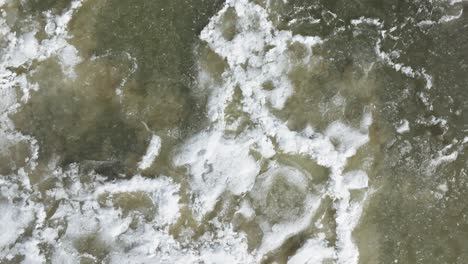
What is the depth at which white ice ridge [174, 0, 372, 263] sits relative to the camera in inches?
123

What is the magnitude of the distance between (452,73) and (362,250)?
60.2 inches

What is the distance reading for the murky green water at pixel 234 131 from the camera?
3.10 m

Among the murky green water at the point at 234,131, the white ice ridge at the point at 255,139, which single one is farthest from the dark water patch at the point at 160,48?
the white ice ridge at the point at 255,139

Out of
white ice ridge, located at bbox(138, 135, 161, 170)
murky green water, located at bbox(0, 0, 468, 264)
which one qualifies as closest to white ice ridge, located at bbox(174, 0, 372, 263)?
murky green water, located at bbox(0, 0, 468, 264)

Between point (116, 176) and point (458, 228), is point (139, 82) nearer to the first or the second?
point (116, 176)

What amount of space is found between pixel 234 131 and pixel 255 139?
0.17 m

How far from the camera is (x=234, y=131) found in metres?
3.14

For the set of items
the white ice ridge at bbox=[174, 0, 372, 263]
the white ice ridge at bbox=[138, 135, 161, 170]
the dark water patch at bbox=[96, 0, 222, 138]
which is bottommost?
the white ice ridge at bbox=[174, 0, 372, 263]

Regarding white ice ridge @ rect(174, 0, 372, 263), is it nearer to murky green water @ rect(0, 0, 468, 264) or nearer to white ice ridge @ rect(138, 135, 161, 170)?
murky green water @ rect(0, 0, 468, 264)

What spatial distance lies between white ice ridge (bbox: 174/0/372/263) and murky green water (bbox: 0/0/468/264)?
0.03ft

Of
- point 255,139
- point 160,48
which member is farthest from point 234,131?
point 160,48

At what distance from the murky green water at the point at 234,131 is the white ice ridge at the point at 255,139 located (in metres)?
0.01

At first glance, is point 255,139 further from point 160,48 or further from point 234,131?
point 160,48

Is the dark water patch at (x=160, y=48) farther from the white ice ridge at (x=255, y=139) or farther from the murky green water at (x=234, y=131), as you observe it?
the white ice ridge at (x=255, y=139)
